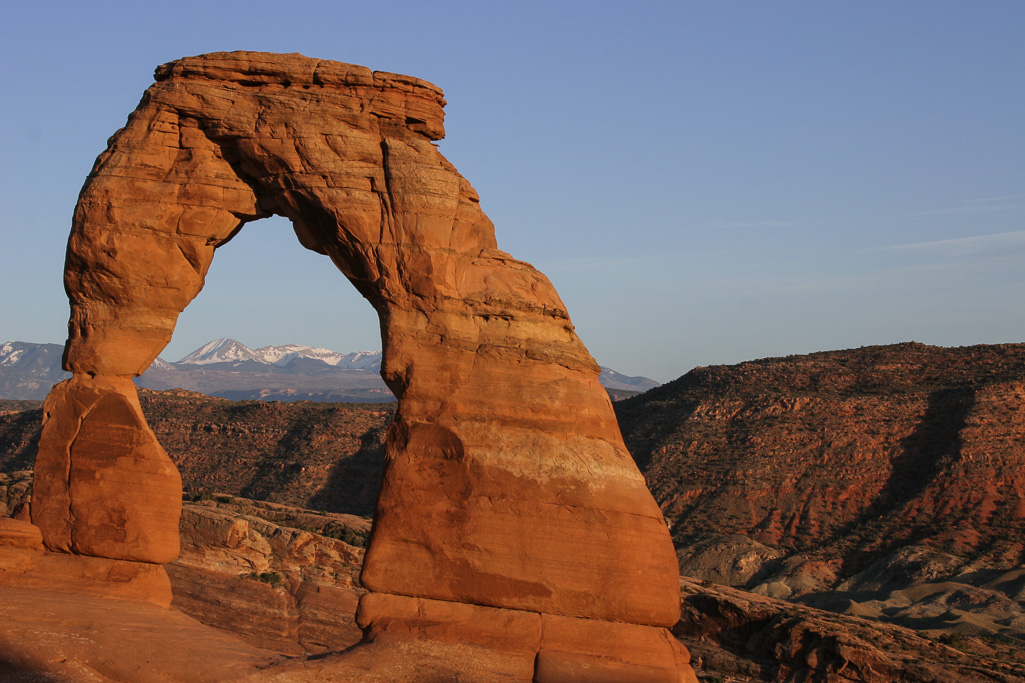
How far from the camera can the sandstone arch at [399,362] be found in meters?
13.5

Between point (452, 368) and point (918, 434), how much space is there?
1797 inches

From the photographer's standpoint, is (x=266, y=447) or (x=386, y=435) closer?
(x=386, y=435)

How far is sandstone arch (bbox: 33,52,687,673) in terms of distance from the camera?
13523 millimetres

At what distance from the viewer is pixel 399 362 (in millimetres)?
14273

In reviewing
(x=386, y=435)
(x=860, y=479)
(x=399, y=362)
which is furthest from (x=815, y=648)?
(x=860, y=479)

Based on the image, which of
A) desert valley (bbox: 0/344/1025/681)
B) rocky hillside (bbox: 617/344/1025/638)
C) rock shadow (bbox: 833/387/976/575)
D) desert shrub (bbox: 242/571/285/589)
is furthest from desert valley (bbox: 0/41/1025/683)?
rock shadow (bbox: 833/387/976/575)

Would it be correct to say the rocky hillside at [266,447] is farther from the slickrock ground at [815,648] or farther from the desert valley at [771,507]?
the slickrock ground at [815,648]

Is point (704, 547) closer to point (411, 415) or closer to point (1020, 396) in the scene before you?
point (1020, 396)

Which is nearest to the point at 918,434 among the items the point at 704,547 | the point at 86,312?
the point at 704,547

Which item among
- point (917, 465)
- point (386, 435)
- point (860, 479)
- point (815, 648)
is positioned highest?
point (386, 435)

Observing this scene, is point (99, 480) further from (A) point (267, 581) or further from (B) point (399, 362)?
(A) point (267, 581)

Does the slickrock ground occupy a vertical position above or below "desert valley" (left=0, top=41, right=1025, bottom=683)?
below

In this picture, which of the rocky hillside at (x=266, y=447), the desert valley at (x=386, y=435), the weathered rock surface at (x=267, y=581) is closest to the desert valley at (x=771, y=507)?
the weathered rock surface at (x=267, y=581)

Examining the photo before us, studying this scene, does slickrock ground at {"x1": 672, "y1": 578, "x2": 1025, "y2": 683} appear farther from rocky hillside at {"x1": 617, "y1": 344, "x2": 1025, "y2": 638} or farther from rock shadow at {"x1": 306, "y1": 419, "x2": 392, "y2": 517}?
rock shadow at {"x1": 306, "y1": 419, "x2": 392, "y2": 517}
